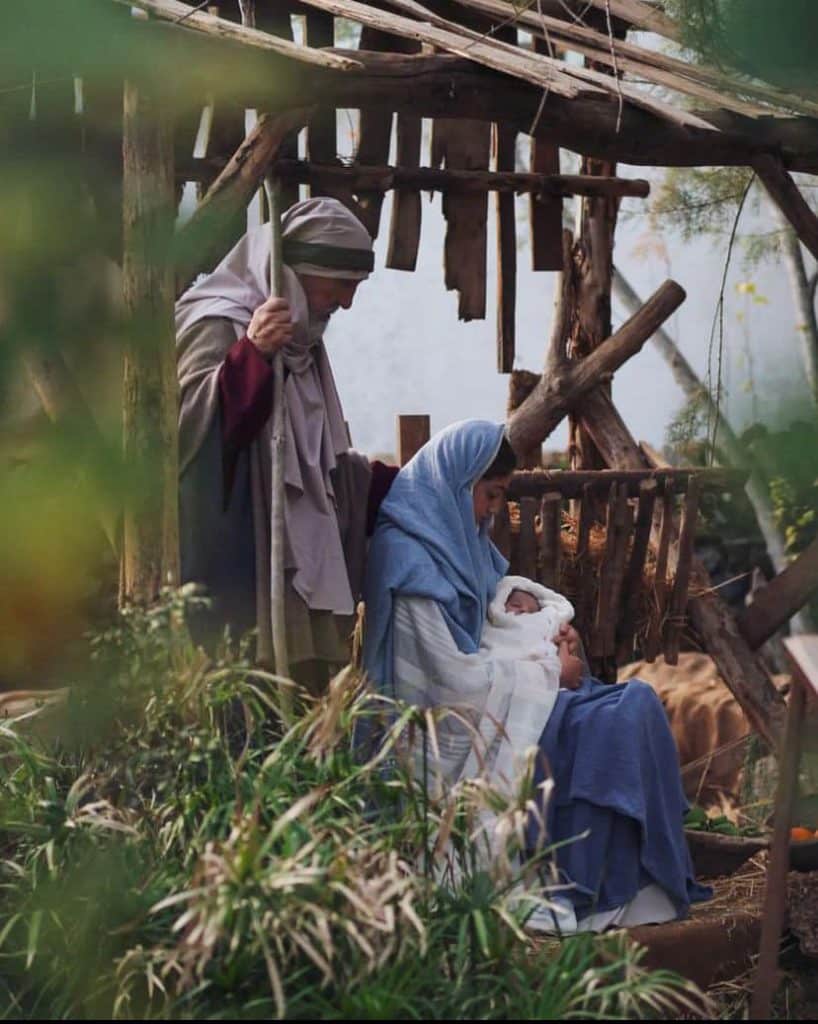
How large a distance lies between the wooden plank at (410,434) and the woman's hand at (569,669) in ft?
4.47

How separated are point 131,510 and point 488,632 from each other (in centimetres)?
313

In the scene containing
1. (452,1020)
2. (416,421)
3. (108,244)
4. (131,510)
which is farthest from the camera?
(416,421)

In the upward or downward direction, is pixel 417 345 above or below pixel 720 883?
above

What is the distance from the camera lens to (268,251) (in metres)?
4.84

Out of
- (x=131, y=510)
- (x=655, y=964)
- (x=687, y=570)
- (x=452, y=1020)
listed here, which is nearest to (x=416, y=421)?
(x=687, y=570)

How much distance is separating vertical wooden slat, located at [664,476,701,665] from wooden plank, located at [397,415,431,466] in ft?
3.52

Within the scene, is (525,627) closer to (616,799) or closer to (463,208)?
(616,799)

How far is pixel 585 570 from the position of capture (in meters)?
6.55

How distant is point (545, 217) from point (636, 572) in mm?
1461

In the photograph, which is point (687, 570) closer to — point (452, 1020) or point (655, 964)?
point (655, 964)

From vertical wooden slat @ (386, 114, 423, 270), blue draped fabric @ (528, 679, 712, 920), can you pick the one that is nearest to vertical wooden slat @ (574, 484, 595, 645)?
vertical wooden slat @ (386, 114, 423, 270)

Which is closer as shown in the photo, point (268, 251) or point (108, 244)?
point (108, 244)

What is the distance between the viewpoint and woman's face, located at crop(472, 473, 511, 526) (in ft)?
16.7

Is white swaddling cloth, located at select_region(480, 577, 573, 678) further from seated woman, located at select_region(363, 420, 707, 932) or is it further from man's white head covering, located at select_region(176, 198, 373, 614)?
man's white head covering, located at select_region(176, 198, 373, 614)
